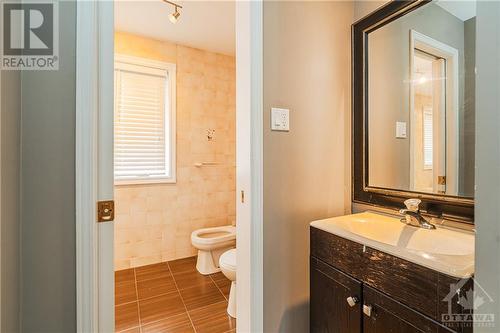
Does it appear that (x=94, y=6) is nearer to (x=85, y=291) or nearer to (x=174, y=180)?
(x=85, y=291)

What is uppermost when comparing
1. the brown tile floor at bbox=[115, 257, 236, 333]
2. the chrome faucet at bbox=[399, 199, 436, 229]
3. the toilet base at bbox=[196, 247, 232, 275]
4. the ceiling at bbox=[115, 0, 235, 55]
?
the ceiling at bbox=[115, 0, 235, 55]

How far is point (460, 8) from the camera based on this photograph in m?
1.17

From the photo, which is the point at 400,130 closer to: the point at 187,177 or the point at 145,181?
the point at 187,177

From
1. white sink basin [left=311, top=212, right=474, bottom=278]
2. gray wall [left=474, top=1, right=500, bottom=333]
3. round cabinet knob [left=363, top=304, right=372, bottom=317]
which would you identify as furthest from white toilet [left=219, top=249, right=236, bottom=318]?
gray wall [left=474, top=1, right=500, bottom=333]

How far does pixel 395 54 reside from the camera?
1427mm

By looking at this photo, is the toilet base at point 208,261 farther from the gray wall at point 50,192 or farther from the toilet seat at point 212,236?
the gray wall at point 50,192

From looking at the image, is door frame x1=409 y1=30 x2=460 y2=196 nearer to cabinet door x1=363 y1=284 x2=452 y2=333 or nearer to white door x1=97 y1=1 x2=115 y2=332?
cabinet door x1=363 y1=284 x2=452 y2=333

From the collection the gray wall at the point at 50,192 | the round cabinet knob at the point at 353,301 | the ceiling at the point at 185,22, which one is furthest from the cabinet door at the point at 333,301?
the ceiling at the point at 185,22

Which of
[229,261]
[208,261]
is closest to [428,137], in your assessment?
[229,261]

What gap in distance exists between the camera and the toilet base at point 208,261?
2.49 metres

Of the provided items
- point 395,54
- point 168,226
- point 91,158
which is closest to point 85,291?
point 91,158

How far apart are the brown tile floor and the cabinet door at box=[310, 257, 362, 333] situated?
74 cm

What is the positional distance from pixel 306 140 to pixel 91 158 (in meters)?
1.06

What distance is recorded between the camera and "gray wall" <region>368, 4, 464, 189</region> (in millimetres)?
1363
